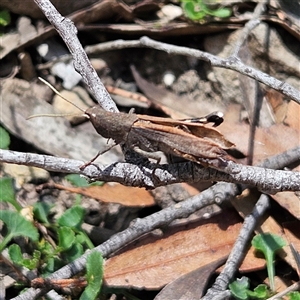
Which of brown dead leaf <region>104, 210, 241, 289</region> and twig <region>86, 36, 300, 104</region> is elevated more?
twig <region>86, 36, 300, 104</region>

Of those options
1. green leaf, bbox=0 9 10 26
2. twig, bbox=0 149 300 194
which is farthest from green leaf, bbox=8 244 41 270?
green leaf, bbox=0 9 10 26

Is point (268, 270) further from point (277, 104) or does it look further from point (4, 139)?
point (4, 139)

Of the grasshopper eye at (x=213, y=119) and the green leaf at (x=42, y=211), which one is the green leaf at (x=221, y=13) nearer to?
the grasshopper eye at (x=213, y=119)

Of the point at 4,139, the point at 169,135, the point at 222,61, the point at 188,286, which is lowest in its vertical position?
the point at 188,286

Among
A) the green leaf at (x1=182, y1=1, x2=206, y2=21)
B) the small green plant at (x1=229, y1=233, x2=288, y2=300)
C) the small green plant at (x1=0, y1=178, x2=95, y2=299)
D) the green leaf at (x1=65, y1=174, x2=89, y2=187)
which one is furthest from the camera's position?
the green leaf at (x1=182, y1=1, x2=206, y2=21)

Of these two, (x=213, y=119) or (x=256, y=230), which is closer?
(x=213, y=119)

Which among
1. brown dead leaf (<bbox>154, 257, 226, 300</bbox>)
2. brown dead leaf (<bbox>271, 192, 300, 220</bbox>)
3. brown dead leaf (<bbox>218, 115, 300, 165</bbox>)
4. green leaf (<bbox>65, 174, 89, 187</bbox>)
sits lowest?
brown dead leaf (<bbox>154, 257, 226, 300</bbox>)

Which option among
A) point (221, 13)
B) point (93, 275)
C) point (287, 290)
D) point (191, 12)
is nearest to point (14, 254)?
point (93, 275)

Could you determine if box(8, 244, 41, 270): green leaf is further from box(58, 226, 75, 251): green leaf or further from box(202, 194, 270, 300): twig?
box(202, 194, 270, 300): twig

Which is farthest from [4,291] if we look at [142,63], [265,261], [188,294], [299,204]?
[142,63]
